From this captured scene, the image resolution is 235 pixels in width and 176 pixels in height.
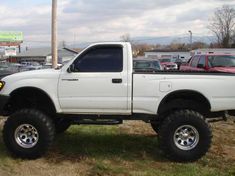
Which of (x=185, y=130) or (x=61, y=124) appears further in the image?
(x=61, y=124)

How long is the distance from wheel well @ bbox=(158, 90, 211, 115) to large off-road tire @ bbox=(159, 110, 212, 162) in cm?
21

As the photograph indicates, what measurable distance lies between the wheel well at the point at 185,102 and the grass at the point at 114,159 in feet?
2.80

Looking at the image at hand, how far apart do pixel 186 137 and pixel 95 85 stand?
5.90ft

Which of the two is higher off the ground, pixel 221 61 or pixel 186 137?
pixel 221 61

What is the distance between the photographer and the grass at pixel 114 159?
6.60 meters

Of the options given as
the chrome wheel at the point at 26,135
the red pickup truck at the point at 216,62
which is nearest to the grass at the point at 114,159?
the chrome wheel at the point at 26,135

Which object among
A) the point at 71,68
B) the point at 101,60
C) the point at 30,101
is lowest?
the point at 30,101

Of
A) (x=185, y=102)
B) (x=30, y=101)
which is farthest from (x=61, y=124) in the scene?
(x=185, y=102)

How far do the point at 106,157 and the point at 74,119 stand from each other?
0.89 meters

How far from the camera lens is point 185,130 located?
23.9 feet

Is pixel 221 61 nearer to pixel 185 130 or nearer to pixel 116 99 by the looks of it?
pixel 185 130

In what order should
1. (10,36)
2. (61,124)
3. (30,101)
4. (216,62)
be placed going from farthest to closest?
(10,36) < (216,62) < (61,124) < (30,101)

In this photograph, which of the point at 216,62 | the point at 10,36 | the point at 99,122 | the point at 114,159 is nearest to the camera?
the point at 114,159

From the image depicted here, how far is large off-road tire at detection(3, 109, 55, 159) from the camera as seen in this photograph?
7.33 m
